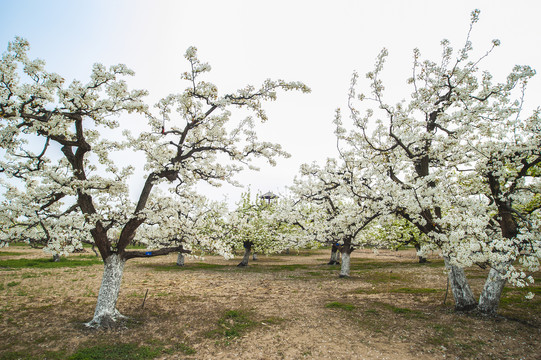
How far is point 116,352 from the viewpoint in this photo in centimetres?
931

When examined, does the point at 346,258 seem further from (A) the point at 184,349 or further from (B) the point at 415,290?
(A) the point at 184,349

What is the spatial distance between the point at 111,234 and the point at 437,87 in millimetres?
17520

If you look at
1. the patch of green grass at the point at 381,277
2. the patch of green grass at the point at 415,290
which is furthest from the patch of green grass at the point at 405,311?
the patch of green grass at the point at 381,277

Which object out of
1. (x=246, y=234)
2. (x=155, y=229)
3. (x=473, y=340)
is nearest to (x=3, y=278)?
(x=155, y=229)

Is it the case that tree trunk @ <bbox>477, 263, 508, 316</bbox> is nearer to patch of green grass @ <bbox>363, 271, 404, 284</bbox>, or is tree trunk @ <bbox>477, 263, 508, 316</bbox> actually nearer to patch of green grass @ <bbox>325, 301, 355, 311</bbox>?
patch of green grass @ <bbox>325, 301, 355, 311</bbox>

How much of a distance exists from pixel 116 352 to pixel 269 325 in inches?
232

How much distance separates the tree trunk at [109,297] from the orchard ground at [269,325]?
519mm

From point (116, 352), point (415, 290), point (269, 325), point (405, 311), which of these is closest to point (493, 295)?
point (405, 311)

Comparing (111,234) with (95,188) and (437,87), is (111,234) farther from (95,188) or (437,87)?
Answer: (437,87)

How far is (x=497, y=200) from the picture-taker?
40.2 feet

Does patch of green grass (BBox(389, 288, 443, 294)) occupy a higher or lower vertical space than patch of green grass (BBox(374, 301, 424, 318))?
lower

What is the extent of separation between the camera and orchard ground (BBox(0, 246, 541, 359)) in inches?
368

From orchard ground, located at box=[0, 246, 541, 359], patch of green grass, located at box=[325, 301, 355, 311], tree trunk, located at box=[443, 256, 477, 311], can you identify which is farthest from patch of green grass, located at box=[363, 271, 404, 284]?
tree trunk, located at box=[443, 256, 477, 311]

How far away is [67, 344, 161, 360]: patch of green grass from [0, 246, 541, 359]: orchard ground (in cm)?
4
